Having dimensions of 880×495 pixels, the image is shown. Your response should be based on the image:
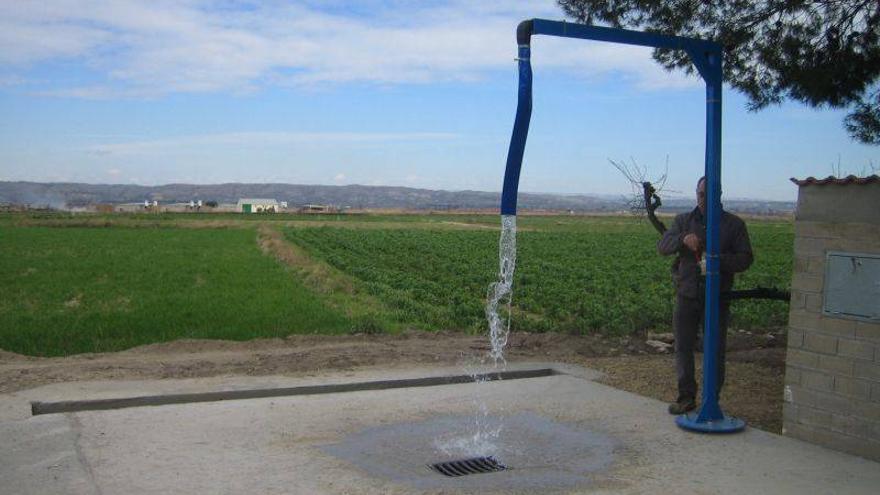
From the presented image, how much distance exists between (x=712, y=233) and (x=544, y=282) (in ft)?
58.5

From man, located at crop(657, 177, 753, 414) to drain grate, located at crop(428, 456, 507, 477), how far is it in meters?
2.10

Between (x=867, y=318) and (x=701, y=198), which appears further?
(x=701, y=198)

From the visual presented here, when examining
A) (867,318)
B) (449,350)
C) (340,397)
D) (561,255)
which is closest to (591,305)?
(449,350)

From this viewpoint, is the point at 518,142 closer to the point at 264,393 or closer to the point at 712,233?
the point at 712,233

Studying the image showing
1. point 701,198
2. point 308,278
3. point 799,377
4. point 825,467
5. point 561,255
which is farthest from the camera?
point 561,255

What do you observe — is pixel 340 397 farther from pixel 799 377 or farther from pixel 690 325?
pixel 799 377

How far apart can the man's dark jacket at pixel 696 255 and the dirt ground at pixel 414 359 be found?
1325 mm

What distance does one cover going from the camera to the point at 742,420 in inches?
273

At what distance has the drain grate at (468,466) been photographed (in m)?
5.69

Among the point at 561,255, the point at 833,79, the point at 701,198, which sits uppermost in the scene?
the point at 833,79

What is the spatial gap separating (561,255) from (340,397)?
1209 inches

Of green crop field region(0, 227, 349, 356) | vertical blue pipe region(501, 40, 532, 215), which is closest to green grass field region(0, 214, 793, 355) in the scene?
green crop field region(0, 227, 349, 356)

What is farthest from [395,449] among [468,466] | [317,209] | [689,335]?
[317,209]

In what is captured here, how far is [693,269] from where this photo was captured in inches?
275
